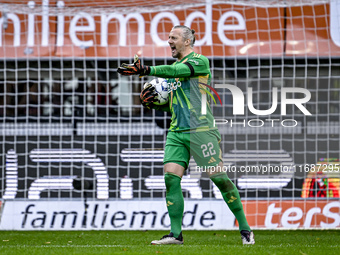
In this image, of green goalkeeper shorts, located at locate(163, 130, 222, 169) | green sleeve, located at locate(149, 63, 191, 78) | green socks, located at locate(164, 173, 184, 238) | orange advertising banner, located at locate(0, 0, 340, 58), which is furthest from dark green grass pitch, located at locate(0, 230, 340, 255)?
orange advertising banner, located at locate(0, 0, 340, 58)

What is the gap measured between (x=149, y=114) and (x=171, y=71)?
4046 millimetres

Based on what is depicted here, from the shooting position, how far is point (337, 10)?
347 inches

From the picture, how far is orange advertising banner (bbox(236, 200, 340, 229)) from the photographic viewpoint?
8344 millimetres

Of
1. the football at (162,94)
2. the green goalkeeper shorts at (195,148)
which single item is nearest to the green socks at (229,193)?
the green goalkeeper shorts at (195,148)

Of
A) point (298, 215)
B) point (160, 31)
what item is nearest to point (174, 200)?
point (298, 215)

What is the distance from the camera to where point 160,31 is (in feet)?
29.7

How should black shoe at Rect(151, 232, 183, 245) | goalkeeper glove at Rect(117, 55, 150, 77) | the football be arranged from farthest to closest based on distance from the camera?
the football → black shoe at Rect(151, 232, 183, 245) → goalkeeper glove at Rect(117, 55, 150, 77)

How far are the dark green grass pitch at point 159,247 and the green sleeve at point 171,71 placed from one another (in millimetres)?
1328

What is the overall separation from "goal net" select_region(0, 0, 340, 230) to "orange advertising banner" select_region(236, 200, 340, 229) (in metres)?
0.01

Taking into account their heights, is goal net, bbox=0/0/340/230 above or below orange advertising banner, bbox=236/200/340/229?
above

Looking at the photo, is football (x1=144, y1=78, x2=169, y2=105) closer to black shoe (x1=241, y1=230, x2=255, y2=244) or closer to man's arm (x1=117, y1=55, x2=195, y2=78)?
man's arm (x1=117, y1=55, x2=195, y2=78)

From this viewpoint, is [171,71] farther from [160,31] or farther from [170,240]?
[160,31]

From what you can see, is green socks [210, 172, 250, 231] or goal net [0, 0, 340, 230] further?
goal net [0, 0, 340, 230]

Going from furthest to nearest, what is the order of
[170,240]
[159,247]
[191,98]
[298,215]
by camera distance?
[298,215] < [191,98] < [170,240] < [159,247]
